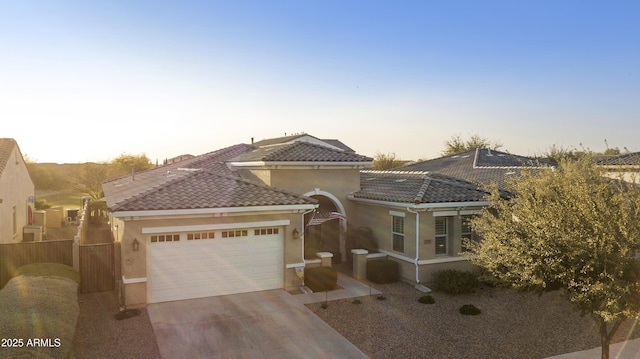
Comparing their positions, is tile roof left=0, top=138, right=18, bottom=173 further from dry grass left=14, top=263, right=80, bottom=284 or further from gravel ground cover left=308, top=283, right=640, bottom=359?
gravel ground cover left=308, top=283, right=640, bottom=359

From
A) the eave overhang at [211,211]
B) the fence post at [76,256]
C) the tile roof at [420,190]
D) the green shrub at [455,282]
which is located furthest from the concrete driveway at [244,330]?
the tile roof at [420,190]

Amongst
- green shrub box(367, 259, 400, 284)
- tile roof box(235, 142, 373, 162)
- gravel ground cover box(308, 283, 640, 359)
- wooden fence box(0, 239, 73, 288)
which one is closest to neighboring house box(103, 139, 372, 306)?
wooden fence box(0, 239, 73, 288)

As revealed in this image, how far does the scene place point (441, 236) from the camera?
1845 centimetres

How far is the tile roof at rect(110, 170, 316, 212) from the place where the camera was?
1447 centimetres

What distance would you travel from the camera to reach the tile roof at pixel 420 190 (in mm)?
18000

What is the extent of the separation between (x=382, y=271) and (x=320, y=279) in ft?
9.63

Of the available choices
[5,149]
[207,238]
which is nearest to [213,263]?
[207,238]

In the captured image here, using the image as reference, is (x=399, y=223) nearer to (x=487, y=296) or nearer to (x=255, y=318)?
(x=487, y=296)

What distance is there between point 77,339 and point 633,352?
14.7m

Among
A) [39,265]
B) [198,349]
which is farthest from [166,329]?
[39,265]

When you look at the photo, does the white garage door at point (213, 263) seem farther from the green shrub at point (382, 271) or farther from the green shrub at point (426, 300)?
the green shrub at point (426, 300)

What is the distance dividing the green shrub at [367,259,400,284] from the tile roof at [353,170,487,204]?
8.95 ft

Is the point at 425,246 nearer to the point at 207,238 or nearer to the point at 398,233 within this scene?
the point at 398,233

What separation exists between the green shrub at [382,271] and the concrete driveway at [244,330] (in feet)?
14.3
